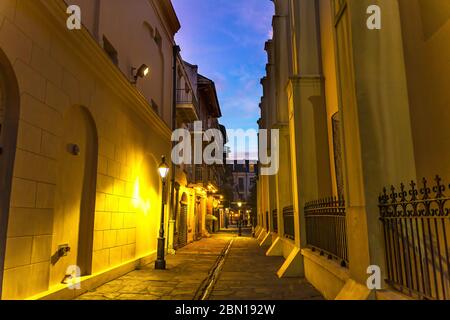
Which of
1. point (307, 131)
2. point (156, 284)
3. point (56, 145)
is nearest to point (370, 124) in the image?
point (307, 131)

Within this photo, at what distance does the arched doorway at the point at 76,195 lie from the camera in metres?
7.07

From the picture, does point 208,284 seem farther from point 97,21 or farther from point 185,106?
point 185,106

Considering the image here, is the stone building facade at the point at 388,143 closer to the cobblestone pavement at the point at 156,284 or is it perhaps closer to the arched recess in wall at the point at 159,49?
the cobblestone pavement at the point at 156,284

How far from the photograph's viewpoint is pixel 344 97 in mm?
5715

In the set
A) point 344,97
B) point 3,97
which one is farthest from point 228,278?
point 3,97

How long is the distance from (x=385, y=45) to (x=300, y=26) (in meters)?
6.79

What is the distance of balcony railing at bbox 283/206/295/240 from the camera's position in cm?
1229

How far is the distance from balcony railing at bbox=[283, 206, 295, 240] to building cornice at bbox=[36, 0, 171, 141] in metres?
6.11

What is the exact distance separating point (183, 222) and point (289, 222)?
31.8ft

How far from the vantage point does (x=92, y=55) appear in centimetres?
777

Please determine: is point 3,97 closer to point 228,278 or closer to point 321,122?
point 228,278

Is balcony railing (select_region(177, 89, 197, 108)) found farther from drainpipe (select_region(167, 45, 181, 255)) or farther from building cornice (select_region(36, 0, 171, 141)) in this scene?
building cornice (select_region(36, 0, 171, 141))

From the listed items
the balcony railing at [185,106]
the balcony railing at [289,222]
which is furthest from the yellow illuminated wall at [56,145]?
the balcony railing at [185,106]

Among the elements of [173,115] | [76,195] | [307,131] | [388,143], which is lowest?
[76,195]
